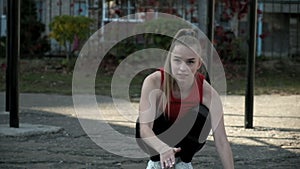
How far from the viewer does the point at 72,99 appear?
1087 cm

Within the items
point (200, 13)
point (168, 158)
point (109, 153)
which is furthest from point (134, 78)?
point (168, 158)

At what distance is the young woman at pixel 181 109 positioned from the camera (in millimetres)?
4023

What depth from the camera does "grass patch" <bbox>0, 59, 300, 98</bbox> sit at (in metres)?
12.0

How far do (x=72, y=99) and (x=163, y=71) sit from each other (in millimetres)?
6851

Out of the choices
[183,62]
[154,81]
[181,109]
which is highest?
[183,62]

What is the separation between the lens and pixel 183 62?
13.1 ft

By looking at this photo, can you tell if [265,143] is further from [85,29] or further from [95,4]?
[95,4]

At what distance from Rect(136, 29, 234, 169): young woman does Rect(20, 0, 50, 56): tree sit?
1261 centimetres

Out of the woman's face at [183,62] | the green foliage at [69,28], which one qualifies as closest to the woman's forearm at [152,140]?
the woman's face at [183,62]

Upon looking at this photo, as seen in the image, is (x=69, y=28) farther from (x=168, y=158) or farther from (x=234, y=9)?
(x=168, y=158)

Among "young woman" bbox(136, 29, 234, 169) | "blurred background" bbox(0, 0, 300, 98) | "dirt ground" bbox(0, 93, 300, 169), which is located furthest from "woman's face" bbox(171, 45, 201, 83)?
"blurred background" bbox(0, 0, 300, 98)

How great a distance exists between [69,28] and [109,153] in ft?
28.7

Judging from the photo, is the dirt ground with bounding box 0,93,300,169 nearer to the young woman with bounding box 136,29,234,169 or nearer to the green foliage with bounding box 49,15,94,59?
the young woman with bounding box 136,29,234,169

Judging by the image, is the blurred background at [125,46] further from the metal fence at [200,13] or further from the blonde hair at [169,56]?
the blonde hair at [169,56]
